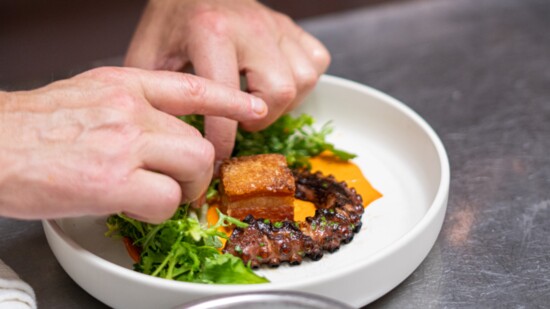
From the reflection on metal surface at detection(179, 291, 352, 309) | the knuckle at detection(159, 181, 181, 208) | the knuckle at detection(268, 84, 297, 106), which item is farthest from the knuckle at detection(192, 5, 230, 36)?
the reflection on metal surface at detection(179, 291, 352, 309)

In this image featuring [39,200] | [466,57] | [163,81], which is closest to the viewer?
[39,200]

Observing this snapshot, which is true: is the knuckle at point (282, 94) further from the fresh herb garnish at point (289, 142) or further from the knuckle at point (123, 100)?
the knuckle at point (123, 100)

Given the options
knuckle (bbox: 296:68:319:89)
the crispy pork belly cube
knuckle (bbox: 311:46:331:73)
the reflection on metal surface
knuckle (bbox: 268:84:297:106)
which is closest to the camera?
the reflection on metal surface

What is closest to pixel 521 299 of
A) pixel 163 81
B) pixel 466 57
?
pixel 163 81

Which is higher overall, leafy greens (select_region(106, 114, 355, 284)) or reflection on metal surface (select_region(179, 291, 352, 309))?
reflection on metal surface (select_region(179, 291, 352, 309))

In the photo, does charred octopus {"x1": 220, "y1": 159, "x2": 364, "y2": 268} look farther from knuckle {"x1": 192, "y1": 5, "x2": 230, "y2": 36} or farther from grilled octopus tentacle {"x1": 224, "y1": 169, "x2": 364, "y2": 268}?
knuckle {"x1": 192, "y1": 5, "x2": 230, "y2": 36}

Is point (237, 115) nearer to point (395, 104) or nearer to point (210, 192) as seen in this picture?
point (210, 192)

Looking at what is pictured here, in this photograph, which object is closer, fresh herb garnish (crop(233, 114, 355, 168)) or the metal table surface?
the metal table surface
